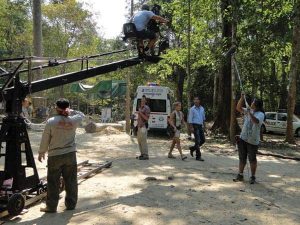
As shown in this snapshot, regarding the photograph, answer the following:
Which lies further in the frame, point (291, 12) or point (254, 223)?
point (291, 12)

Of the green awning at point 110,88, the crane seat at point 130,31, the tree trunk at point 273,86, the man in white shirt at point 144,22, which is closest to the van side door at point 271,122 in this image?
the tree trunk at point 273,86

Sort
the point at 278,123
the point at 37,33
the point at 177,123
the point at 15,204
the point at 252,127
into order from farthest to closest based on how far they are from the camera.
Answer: the point at 278,123 < the point at 37,33 < the point at 177,123 < the point at 252,127 < the point at 15,204

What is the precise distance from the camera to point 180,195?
8.20 metres

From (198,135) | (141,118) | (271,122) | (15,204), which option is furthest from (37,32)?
(15,204)

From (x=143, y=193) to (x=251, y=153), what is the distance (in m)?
2.63

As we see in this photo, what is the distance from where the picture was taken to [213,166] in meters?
12.1

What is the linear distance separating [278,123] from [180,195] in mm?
21439

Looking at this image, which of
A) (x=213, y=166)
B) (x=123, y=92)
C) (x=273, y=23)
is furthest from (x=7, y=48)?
(x=213, y=166)

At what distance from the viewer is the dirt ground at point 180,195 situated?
263 inches

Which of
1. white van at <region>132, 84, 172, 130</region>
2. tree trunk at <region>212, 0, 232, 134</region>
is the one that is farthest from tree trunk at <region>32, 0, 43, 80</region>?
tree trunk at <region>212, 0, 232, 134</region>

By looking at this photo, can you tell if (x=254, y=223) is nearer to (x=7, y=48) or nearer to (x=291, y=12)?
(x=291, y=12)

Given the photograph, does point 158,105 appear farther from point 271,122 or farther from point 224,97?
point 271,122

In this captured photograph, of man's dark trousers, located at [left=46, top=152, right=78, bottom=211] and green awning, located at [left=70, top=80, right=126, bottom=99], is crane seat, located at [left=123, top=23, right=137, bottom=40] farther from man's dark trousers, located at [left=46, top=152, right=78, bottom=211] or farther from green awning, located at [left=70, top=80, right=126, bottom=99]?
green awning, located at [left=70, top=80, right=126, bottom=99]

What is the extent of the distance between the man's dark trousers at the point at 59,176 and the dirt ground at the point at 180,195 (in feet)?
0.61
